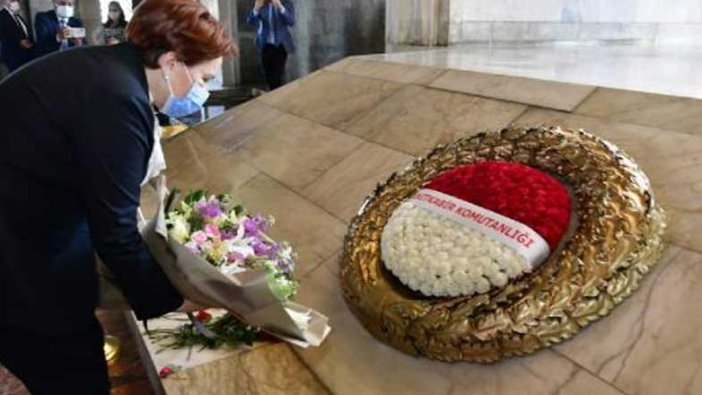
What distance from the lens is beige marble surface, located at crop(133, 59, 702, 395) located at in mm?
1569

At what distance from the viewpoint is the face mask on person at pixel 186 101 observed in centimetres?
169

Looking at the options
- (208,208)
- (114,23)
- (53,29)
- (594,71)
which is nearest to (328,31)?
(114,23)

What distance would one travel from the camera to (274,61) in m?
6.93

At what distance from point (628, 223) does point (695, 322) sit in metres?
0.30

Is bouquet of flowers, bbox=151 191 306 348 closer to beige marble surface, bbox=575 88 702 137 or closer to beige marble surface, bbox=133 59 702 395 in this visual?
beige marble surface, bbox=133 59 702 395

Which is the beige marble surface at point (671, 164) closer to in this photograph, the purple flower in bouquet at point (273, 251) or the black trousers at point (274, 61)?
the purple flower in bouquet at point (273, 251)

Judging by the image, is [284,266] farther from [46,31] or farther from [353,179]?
[46,31]

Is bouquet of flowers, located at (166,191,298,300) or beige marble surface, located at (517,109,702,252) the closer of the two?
bouquet of flowers, located at (166,191,298,300)

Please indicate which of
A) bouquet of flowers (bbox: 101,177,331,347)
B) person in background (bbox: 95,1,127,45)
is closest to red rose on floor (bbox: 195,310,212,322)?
bouquet of flowers (bbox: 101,177,331,347)

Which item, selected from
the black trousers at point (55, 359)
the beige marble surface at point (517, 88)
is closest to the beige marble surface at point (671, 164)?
the beige marble surface at point (517, 88)

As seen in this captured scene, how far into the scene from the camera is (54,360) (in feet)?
5.44

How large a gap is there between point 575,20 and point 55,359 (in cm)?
681

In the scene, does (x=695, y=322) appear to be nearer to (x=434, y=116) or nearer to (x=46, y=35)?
(x=434, y=116)

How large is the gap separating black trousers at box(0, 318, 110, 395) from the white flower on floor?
3.04 feet
